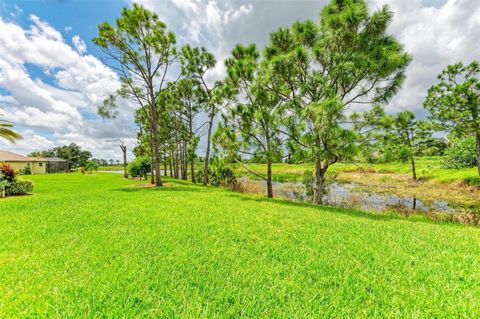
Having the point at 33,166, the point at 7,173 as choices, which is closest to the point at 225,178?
the point at 7,173

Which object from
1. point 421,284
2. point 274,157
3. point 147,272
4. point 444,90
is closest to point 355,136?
point 274,157

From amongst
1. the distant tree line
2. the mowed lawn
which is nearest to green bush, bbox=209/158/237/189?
the distant tree line

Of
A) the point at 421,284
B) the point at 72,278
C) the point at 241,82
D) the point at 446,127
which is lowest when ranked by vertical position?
the point at 421,284

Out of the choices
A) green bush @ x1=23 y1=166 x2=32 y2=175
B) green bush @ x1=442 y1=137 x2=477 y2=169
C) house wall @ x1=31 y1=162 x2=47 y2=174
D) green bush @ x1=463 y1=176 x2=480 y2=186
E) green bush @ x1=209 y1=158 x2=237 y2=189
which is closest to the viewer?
green bush @ x1=463 y1=176 x2=480 y2=186

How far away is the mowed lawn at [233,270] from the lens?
89.7 inches

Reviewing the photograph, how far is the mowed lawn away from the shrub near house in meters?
7.63

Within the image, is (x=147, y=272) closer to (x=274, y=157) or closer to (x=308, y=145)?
(x=308, y=145)

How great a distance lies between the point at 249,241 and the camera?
4.28 m

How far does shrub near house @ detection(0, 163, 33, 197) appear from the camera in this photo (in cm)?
1064

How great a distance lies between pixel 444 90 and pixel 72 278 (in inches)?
909

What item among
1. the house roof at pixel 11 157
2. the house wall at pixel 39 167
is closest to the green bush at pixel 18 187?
the house roof at pixel 11 157

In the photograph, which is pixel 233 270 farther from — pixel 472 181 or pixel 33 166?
pixel 33 166

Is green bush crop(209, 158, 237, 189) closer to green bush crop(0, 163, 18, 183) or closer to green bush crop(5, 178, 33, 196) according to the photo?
green bush crop(5, 178, 33, 196)

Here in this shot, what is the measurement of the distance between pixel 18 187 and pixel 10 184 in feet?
1.14
